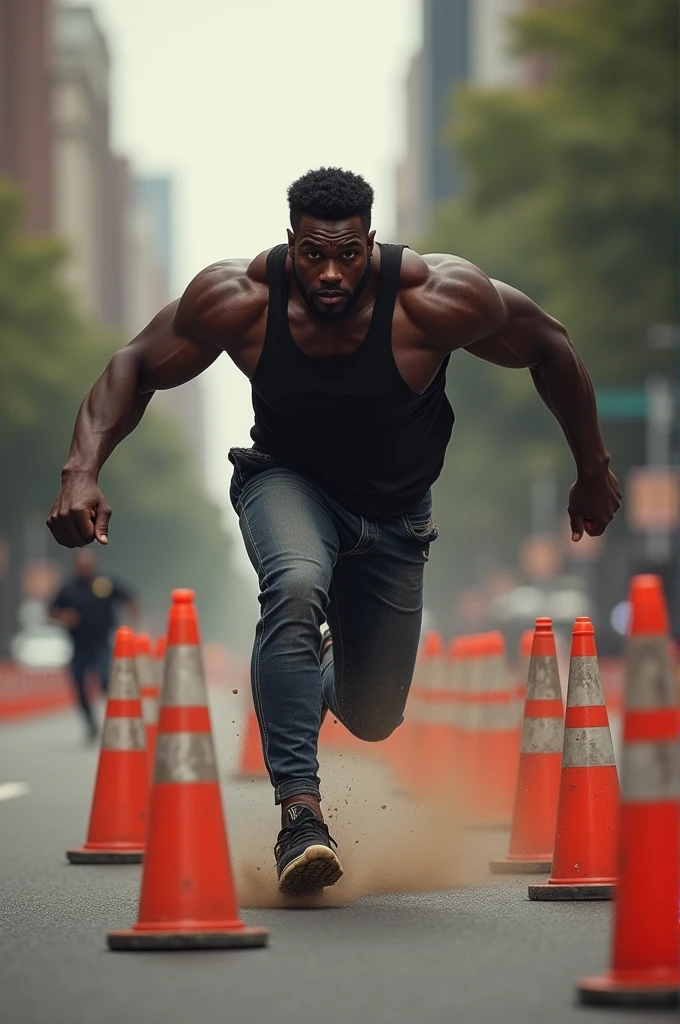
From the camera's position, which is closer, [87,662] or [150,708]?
[150,708]

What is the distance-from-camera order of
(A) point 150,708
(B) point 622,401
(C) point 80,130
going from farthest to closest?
1. (C) point 80,130
2. (B) point 622,401
3. (A) point 150,708

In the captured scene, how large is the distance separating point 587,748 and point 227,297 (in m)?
1.62

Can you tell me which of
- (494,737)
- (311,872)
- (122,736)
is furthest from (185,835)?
(494,737)

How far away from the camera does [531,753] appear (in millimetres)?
7570

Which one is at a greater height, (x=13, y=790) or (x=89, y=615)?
(x=89, y=615)

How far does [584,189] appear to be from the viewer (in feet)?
141

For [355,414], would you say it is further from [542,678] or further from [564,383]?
[542,678]

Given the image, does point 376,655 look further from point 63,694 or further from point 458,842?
point 63,694

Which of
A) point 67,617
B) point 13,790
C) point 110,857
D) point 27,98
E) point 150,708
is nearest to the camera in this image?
point 110,857

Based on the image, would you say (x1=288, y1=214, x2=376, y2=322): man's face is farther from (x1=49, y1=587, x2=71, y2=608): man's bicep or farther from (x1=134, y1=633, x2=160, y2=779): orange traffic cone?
(x1=49, y1=587, x2=71, y2=608): man's bicep

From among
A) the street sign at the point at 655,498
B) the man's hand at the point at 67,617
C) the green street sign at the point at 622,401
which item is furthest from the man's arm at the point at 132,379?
the street sign at the point at 655,498

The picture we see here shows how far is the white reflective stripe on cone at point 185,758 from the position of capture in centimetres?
525

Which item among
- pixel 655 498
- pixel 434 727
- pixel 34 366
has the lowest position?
pixel 434 727

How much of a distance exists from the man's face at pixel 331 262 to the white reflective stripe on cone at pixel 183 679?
47.4 inches
